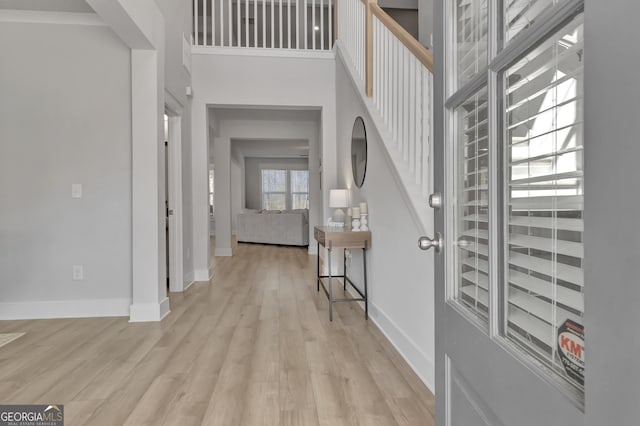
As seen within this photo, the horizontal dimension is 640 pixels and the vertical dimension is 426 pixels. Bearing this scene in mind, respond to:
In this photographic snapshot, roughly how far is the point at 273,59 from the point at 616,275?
4.98m

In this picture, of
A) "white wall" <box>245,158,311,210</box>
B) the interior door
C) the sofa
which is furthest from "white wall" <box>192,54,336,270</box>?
"white wall" <box>245,158,311,210</box>

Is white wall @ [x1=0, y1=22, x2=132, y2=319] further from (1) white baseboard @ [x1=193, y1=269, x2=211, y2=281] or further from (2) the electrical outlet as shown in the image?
(1) white baseboard @ [x1=193, y1=269, x2=211, y2=281]

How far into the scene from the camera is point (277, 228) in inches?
331

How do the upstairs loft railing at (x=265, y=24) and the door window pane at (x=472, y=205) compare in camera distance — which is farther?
the upstairs loft railing at (x=265, y=24)

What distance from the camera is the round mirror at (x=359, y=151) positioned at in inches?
133

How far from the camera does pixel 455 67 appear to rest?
2.76 feet

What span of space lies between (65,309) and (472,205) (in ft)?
11.7

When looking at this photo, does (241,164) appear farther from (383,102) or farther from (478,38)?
(478,38)

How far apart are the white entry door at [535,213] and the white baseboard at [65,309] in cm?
310

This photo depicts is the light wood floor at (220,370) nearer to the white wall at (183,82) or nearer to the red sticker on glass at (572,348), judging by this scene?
the white wall at (183,82)

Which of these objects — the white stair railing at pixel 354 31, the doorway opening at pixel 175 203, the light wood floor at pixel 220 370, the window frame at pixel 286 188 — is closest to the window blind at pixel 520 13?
the light wood floor at pixel 220 370

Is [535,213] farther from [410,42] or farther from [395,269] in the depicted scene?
[395,269]

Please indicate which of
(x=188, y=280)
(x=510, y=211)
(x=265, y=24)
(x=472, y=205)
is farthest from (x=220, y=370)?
(x=265, y=24)

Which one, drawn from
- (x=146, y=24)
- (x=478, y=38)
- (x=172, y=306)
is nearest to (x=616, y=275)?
→ (x=478, y=38)
